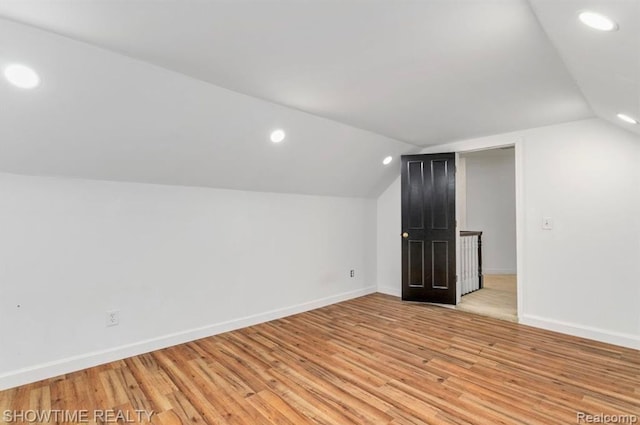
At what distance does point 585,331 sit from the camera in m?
3.25

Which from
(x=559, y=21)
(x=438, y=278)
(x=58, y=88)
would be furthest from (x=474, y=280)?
(x=58, y=88)

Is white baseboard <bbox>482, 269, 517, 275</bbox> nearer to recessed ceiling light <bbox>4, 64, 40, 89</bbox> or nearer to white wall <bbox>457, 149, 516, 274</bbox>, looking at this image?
white wall <bbox>457, 149, 516, 274</bbox>

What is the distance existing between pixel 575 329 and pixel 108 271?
449cm

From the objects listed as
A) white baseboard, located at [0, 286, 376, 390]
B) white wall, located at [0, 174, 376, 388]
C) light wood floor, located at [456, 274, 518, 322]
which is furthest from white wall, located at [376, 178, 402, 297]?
white baseboard, located at [0, 286, 376, 390]

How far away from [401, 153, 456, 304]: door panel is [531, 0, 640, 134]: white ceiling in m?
2.04

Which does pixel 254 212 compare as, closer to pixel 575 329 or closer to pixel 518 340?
pixel 518 340

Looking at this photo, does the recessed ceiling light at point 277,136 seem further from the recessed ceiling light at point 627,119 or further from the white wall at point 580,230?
the recessed ceiling light at point 627,119

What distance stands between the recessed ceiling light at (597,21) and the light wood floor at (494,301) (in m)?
Result: 3.25

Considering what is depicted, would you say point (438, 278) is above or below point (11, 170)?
below

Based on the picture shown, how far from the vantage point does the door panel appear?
4262 mm

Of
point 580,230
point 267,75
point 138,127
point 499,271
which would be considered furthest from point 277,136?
point 499,271

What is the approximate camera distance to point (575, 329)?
130 inches

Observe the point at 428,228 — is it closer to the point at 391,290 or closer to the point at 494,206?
the point at 391,290

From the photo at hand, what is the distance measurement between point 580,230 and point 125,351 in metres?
4.48
